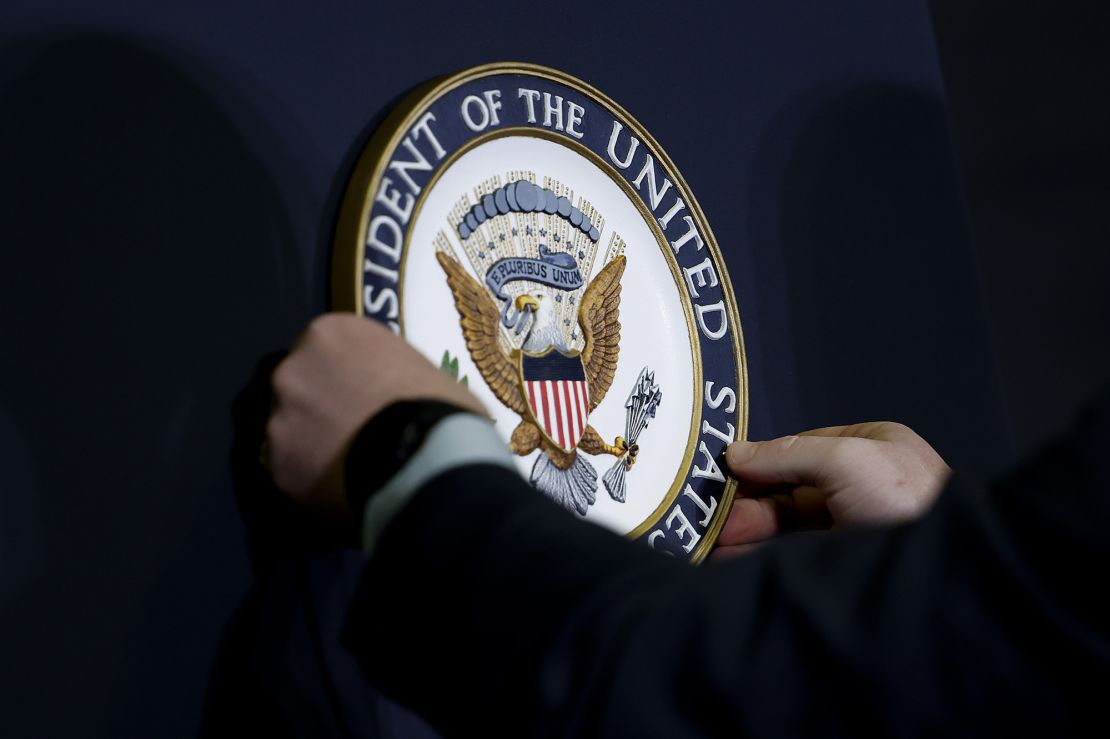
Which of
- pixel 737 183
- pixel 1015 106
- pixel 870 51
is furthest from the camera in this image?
pixel 1015 106

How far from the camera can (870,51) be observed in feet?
5.65

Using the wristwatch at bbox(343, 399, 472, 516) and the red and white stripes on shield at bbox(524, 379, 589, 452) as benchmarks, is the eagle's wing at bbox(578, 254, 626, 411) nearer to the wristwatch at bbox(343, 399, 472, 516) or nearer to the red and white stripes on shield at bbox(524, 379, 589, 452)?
the red and white stripes on shield at bbox(524, 379, 589, 452)

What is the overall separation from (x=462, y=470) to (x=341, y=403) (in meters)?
0.13

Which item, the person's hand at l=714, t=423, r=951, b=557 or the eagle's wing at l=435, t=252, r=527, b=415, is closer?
the eagle's wing at l=435, t=252, r=527, b=415

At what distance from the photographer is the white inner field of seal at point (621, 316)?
3.11 ft

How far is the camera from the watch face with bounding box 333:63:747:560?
0.94 m

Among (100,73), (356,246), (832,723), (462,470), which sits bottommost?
(832,723)

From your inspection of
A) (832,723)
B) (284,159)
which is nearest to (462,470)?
(832,723)

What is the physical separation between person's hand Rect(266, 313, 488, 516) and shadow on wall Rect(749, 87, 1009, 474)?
687mm

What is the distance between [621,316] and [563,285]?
96 millimetres

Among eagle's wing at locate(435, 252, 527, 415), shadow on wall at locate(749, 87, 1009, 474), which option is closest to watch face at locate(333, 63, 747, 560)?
eagle's wing at locate(435, 252, 527, 415)

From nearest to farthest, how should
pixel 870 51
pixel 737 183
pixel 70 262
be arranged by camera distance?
pixel 70 262
pixel 737 183
pixel 870 51

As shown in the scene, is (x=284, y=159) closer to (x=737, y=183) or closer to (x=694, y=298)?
(x=694, y=298)

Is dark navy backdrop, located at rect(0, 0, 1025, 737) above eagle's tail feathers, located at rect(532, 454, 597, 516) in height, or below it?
above
